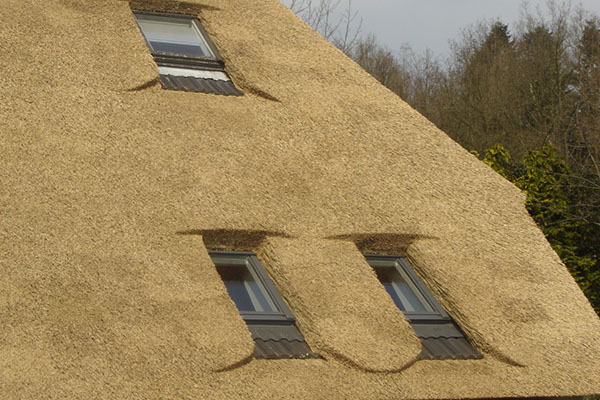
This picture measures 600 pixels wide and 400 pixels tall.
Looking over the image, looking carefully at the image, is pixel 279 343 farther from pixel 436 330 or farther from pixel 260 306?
pixel 436 330

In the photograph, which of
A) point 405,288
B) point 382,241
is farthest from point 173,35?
point 405,288

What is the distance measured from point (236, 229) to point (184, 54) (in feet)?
7.30

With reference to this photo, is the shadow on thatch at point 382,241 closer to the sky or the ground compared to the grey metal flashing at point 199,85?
closer to the ground

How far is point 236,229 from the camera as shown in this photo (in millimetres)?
5336

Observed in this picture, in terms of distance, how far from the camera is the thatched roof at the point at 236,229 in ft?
14.4

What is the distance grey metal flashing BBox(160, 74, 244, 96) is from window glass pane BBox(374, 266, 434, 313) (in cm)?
179

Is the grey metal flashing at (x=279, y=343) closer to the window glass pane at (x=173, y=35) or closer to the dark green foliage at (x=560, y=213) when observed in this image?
the window glass pane at (x=173, y=35)

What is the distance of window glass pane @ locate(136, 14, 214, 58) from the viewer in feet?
23.4

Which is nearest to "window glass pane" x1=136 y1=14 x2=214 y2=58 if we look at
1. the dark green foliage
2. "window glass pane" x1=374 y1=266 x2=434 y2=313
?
"window glass pane" x1=374 y1=266 x2=434 y2=313

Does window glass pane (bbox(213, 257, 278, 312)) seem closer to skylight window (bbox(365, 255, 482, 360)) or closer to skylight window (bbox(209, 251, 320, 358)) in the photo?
skylight window (bbox(209, 251, 320, 358))

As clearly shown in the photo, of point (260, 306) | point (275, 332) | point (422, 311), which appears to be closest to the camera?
point (275, 332)

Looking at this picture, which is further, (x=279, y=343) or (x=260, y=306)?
(x=260, y=306)

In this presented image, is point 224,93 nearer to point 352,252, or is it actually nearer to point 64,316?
point 352,252

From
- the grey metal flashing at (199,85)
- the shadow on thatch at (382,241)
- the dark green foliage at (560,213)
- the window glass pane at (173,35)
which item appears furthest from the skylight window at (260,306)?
the dark green foliage at (560,213)
